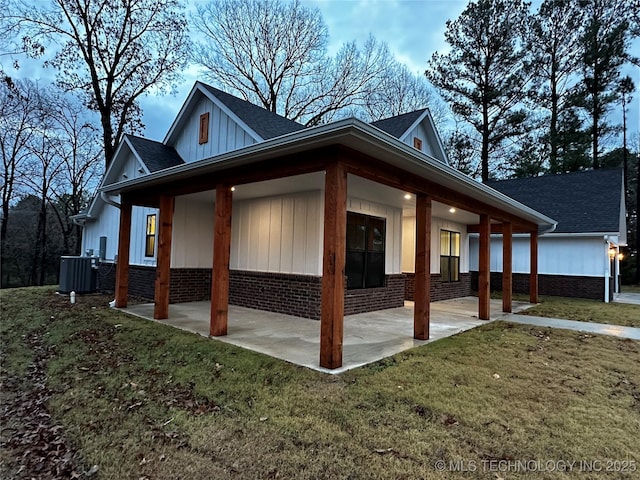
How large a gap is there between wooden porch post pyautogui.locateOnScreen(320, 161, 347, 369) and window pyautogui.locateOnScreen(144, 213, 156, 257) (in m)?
7.22

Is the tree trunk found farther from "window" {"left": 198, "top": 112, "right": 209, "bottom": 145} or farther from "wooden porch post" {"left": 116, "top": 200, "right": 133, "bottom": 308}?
"wooden porch post" {"left": 116, "top": 200, "right": 133, "bottom": 308}

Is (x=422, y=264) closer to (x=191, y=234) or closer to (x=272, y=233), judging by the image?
(x=272, y=233)

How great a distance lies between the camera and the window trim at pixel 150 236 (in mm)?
9719

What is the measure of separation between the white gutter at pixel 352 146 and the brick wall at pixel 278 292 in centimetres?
300

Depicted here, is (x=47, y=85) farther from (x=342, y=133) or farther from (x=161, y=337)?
(x=342, y=133)

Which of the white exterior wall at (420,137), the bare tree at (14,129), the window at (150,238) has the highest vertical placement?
the bare tree at (14,129)

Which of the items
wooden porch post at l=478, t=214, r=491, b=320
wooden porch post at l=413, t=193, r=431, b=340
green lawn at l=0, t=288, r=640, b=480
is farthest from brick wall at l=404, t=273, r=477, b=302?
green lawn at l=0, t=288, r=640, b=480

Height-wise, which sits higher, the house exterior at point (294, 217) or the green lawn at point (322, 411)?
the house exterior at point (294, 217)

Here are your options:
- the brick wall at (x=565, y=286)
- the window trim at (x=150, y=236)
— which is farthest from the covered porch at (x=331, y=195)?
the brick wall at (x=565, y=286)

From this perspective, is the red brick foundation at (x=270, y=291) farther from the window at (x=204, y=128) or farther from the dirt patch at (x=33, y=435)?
the dirt patch at (x=33, y=435)

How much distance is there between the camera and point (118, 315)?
23.7 feet

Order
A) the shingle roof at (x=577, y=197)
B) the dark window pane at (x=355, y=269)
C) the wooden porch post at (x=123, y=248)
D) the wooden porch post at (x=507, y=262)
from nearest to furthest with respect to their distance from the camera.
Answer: the dark window pane at (x=355, y=269)
the wooden porch post at (x=123, y=248)
the wooden porch post at (x=507, y=262)
the shingle roof at (x=577, y=197)

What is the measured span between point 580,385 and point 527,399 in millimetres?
889

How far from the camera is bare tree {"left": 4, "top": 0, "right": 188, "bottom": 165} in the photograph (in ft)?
44.8
